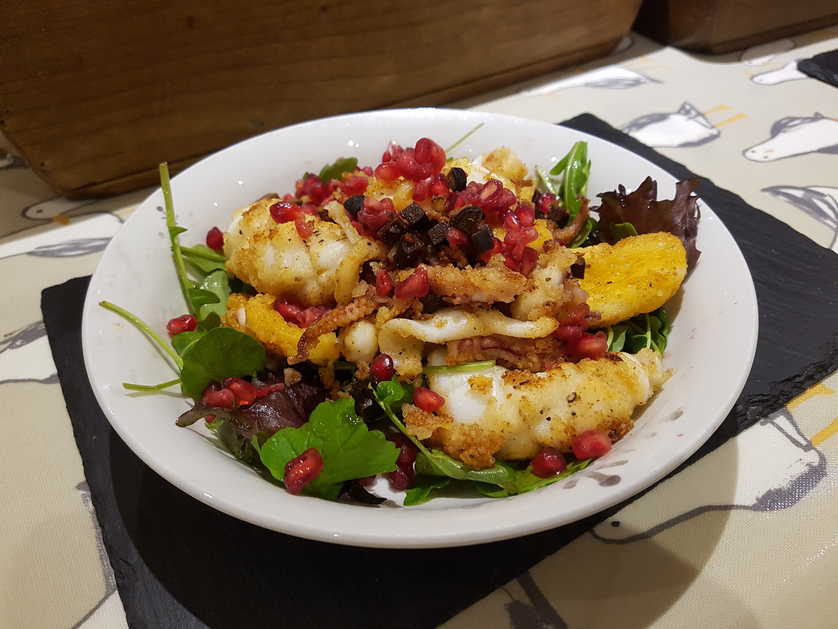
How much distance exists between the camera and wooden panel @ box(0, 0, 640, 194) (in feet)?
8.85

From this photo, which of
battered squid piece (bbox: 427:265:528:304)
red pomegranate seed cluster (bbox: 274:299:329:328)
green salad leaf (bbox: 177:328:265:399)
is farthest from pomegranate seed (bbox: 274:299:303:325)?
battered squid piece (bbox: 427:265:528:304)

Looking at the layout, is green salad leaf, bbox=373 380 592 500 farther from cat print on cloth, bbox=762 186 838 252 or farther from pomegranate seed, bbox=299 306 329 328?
cat print on cloth, bbox=762 186 838 252

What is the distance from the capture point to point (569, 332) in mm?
1747

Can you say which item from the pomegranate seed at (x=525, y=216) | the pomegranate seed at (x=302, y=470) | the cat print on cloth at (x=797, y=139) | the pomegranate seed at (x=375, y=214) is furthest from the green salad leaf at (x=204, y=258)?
the cat print on cloth at (x=797, y=139)

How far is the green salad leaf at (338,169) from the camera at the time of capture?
2.49 metres

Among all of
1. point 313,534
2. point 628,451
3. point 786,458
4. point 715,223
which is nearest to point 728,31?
point 715,223

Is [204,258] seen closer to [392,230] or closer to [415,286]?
[392,230]

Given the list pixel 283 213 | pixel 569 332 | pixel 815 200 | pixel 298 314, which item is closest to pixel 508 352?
pixel 569 332

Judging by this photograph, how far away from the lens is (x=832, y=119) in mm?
3473

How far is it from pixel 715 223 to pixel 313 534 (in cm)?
161

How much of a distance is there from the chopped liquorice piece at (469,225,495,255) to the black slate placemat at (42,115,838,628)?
80 centimetres

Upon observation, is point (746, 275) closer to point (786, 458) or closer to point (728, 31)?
point (786, 458)

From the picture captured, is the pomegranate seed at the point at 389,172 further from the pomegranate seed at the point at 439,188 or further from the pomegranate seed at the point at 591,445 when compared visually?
the pomegranate seed at the point at 591,445

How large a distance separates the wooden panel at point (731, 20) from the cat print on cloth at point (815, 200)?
172 centimetres
